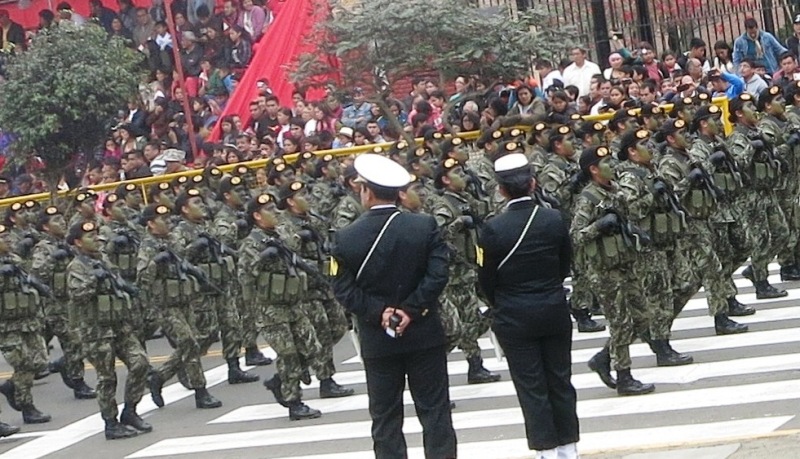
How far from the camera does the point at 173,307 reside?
14523mm

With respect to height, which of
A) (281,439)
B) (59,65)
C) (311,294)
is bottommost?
(281,439)

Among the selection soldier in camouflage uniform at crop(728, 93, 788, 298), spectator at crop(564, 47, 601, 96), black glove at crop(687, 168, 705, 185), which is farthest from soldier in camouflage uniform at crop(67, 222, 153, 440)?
spectator at crop(564, 47, 601, 96)

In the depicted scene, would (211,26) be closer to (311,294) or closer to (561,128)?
(561,128)

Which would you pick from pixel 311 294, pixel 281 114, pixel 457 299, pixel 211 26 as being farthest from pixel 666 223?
pixel 211 26

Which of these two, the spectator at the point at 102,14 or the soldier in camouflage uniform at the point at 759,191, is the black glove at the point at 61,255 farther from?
the spectator at the point at 102,14

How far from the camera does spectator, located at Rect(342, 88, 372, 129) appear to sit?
826 inches

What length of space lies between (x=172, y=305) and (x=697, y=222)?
4.54 metres

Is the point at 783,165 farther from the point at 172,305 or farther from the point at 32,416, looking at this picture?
the point at 32,416

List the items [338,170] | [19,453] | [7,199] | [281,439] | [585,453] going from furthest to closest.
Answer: [7,199], [338,170], [19,453], [281,439], [585,453]

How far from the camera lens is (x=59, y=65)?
22609mm

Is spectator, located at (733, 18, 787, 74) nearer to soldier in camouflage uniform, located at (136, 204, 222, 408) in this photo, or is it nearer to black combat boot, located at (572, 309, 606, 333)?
black combat boot, located at (572, 309, 606, 333)

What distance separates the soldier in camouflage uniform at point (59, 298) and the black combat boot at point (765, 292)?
6333mm

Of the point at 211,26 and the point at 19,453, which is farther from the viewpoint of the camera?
the point at 211,26

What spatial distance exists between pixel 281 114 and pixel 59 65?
313cm
